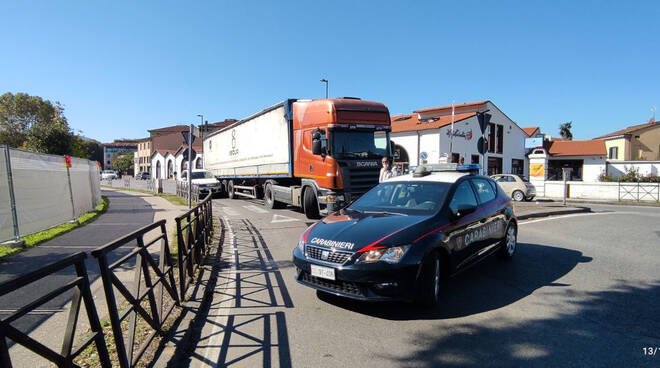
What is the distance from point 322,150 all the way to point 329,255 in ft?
23.1

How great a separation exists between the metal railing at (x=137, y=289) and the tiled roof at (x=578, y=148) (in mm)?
44878

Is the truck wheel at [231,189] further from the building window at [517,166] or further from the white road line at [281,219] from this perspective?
the building window at [517,166]

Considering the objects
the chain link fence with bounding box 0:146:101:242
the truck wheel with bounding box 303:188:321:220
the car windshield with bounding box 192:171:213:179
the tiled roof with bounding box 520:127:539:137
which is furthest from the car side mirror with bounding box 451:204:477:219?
the tiled roof with bounding box 520:127:539:137

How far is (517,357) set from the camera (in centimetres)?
330

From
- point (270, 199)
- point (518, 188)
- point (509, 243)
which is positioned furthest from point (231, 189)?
point (509, 243)

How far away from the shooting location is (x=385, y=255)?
4090 millimetres

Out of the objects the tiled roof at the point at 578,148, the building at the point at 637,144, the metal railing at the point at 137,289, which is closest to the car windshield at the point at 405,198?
the metal railing at the point at 137,289

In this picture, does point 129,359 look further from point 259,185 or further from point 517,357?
point 259,185

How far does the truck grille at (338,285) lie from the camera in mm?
4133

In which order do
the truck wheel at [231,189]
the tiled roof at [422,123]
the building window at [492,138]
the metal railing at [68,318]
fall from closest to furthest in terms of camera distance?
1. the metal railing at [68,318]
2. the truck wheel at [231,189]
3. the tiled roof at [422,123]
4. the building window at [492,138]

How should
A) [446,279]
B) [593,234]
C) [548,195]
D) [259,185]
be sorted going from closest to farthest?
[446,279], [593,234], [259,185], [548,195]

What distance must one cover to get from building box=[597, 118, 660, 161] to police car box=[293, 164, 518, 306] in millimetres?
50543

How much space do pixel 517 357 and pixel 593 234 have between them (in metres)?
7.64

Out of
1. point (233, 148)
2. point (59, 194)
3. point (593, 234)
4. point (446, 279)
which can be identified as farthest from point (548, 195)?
point (59, 194)
